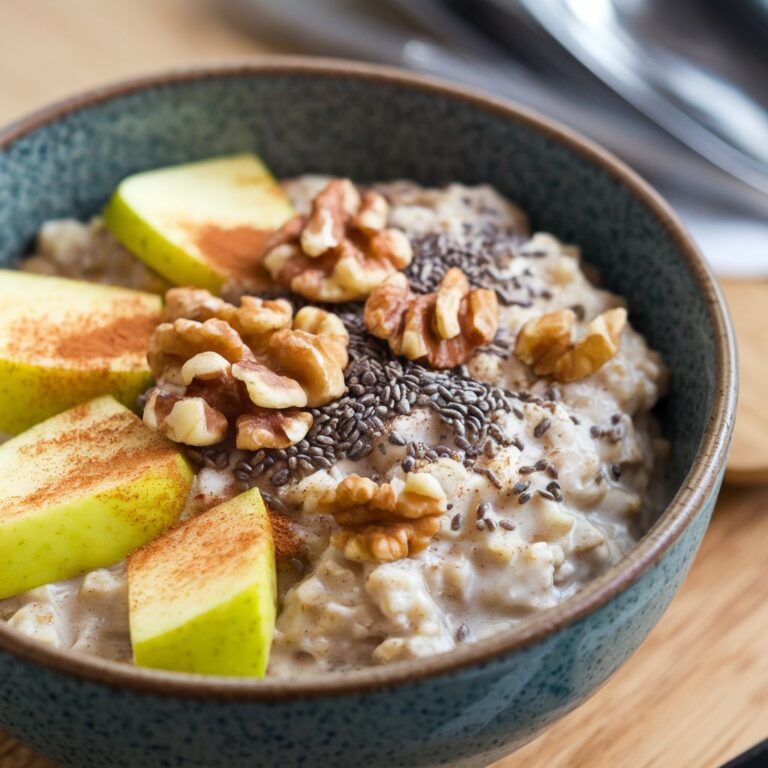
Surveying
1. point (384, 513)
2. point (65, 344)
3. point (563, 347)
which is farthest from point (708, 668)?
point (65, 344)

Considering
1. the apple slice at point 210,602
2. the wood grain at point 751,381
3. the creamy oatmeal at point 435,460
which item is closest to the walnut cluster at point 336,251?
the creamy oatmeal at point 435,460

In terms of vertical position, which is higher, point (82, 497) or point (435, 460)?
point (435, 460)

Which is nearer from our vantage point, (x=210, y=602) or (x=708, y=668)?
(x=210, y=602)

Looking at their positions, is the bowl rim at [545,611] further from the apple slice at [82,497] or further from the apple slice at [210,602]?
the apple slice at [82,497]

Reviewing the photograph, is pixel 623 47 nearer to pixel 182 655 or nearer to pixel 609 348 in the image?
pixel 609 348

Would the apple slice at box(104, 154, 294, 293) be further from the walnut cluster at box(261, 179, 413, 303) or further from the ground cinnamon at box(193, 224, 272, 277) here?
the walnut cluster at box(261, 179, 413, 303)

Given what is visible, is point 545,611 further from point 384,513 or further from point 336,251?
point 336,251

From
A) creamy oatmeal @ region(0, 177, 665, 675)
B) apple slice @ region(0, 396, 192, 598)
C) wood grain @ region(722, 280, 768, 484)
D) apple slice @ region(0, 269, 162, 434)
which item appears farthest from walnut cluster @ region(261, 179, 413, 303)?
wood grain @ region(722, 280, 768, 484)
